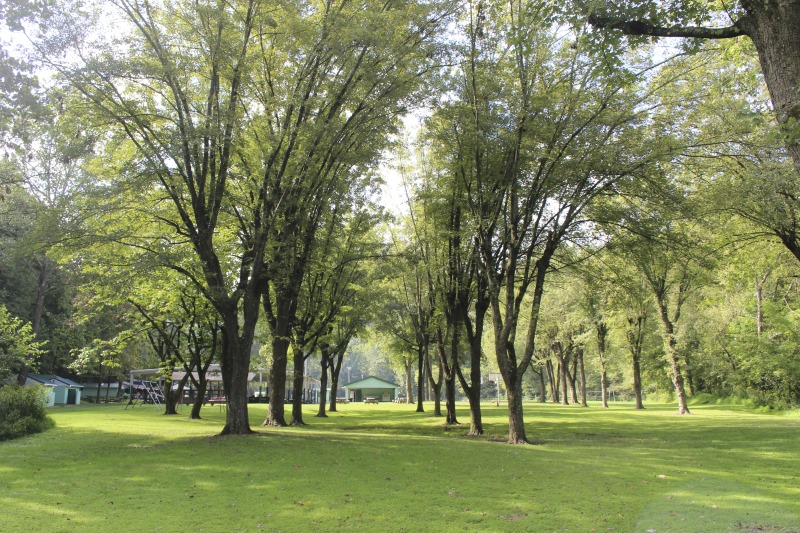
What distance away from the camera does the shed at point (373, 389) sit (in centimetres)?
7309

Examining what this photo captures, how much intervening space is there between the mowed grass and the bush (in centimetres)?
57

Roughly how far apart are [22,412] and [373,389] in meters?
65.1

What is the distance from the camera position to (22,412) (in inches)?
586

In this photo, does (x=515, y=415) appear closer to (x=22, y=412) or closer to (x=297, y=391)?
(x=297, y=391)

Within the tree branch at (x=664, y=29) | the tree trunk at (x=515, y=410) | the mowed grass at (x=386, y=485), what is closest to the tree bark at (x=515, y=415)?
the tree trunk at (x=515, y=410)

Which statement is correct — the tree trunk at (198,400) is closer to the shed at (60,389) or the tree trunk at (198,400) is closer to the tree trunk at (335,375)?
the tree trunk at (335,375)

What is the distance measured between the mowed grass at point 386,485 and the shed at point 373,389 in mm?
60244

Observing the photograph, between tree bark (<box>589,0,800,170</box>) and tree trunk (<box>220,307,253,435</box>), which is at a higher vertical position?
tree bark (<box>589,0,800,170</box>)

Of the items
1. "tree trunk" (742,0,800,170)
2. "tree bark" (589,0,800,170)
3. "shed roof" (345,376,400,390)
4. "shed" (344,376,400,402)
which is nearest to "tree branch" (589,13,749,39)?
"tree bark" (589,0,800,170)

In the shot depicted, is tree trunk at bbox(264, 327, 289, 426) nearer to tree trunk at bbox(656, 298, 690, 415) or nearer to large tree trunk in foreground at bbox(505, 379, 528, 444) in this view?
large tree trunk in foreground at bbox(505, 379, 528, 444)

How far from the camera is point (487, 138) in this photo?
15273mm

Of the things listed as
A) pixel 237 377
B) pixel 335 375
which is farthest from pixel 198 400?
pixel 335 375

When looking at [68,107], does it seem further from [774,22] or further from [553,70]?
[774,22]

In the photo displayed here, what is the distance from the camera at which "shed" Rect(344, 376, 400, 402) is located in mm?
73088
